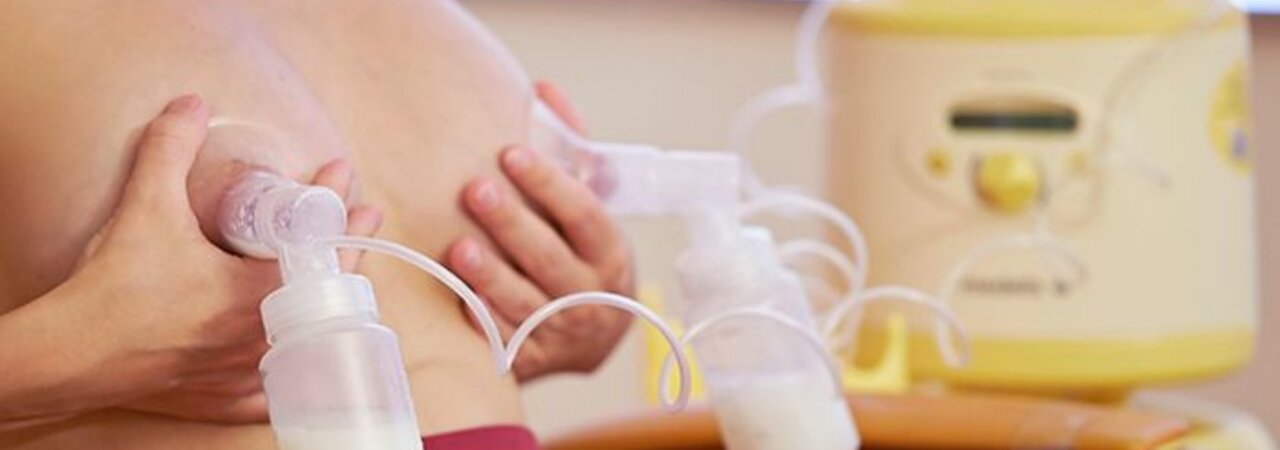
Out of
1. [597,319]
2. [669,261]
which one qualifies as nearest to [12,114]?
[597,319]

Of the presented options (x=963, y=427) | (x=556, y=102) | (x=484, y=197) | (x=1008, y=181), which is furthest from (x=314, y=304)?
(x=1008, y=181)

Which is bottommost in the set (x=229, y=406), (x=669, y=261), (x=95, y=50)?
(x=229, y=406)

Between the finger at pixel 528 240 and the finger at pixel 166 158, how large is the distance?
204 mm

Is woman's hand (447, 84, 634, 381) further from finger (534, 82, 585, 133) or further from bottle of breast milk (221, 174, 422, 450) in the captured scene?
bottle of breast milk (221, 174, 422, 450)

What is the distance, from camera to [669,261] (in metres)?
2.17

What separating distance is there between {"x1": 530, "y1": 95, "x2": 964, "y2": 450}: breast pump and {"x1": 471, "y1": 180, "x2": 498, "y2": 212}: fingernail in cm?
7

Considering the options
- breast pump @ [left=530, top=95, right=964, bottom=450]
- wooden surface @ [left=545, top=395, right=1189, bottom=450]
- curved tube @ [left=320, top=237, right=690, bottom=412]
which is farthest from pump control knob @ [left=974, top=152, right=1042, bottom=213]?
curved tube @ [left=320, top=237, right=690, bottom=412]

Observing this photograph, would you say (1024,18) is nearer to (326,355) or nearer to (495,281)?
(495,281)

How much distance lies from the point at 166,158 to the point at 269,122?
2.7 inches

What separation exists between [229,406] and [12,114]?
12 centimetres

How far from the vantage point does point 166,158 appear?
0.70 m

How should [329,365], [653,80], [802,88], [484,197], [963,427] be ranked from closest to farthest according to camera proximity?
1. [329,365]
2. [484,197]
3. [963,427]
4. [802,88]
5. [653,80]

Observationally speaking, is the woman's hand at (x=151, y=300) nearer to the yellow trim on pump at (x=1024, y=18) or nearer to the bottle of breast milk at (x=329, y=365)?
the bottle of breast milk at (x=329, y=365)

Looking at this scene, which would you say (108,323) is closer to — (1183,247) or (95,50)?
(95,50)
